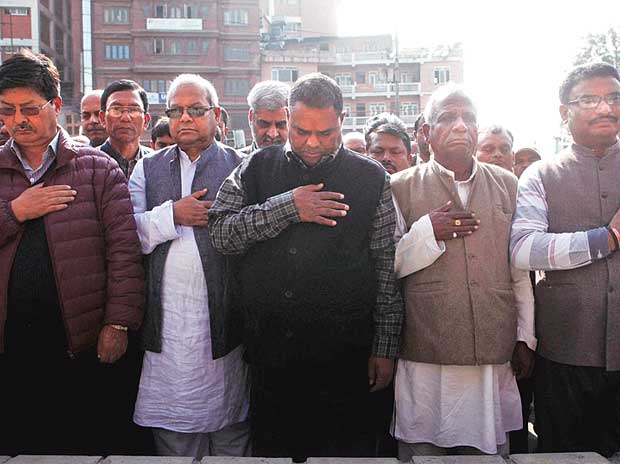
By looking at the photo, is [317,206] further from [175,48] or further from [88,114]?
[175,48]

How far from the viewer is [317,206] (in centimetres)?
250

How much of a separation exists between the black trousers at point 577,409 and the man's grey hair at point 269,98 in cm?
209

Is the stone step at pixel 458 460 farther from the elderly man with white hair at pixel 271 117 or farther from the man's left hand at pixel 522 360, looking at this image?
the elderly man with white hair at pixel 271 117

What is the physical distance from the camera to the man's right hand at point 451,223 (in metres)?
2.63

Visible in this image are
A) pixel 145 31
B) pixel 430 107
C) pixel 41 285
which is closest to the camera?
pixel 41 285

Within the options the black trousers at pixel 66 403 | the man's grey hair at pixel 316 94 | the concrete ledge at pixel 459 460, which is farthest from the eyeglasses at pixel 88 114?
the concrete ledge at pixel 459 460

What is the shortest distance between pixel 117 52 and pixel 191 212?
37779mm

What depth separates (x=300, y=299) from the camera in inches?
102

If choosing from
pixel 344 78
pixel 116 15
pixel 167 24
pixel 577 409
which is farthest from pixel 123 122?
pixel 344 78

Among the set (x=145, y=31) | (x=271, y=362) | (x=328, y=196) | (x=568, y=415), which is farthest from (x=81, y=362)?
(x=145, y=31)

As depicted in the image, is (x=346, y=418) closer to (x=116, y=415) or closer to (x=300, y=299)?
(x=300, y=299)

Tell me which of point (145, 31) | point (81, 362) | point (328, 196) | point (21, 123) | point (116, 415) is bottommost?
point (116, 415)

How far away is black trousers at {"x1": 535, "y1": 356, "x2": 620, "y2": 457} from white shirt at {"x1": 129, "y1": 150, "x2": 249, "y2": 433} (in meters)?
1.51

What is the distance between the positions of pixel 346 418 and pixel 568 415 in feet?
3.29
